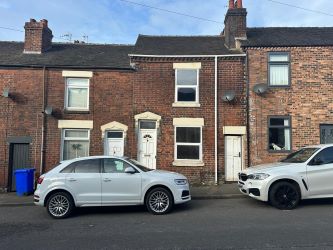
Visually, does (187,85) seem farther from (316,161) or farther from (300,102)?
(316,161)

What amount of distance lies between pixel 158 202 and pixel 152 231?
1.76 meters

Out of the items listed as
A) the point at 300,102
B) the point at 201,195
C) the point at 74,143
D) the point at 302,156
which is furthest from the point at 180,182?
the point at 300,102

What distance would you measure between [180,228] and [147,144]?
7233 mm

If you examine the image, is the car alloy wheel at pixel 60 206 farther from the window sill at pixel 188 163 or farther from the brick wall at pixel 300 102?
the brick wall at pixel 300 102

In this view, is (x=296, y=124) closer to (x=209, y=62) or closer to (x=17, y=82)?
(x=209, y=62)

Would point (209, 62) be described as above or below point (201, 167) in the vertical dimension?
above

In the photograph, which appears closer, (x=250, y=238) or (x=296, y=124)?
(x=250, y=238)

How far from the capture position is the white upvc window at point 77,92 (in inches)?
584

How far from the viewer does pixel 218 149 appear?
14.4 metres

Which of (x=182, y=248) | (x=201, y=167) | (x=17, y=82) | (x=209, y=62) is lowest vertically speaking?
(x=182, y=248)

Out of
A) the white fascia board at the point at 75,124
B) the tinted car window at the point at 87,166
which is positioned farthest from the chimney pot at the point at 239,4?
the tinted car window at the point at 87,166

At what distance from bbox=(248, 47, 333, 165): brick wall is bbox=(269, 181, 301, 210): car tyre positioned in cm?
474

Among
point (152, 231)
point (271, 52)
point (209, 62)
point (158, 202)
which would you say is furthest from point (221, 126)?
point (152, 231)

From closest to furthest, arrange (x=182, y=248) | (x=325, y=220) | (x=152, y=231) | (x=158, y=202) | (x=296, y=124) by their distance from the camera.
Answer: (x=182, y=248) < (x=152, y=231) < (x=325, y=220) < (x=158, y=202) < (x=296, y=124)
